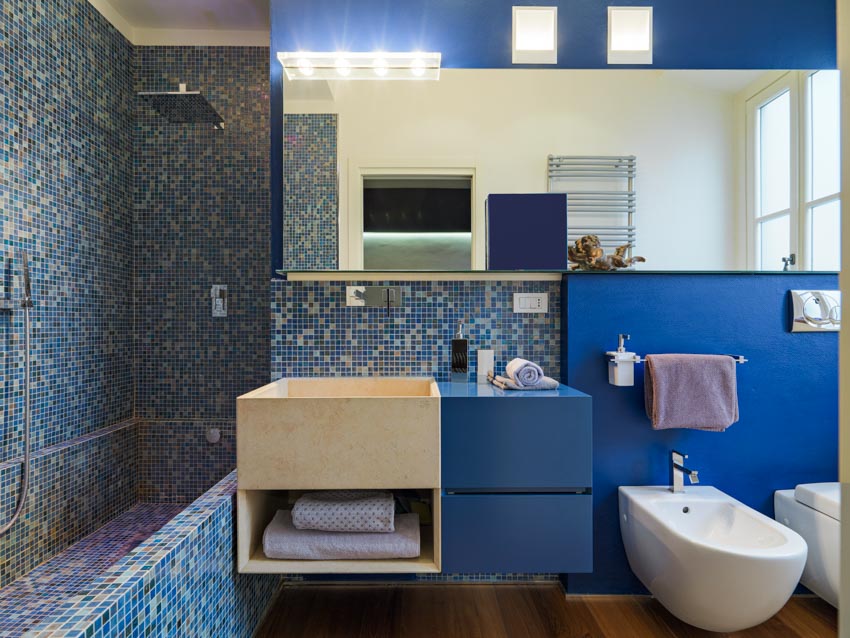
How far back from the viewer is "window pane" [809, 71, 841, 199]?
6.64 ft

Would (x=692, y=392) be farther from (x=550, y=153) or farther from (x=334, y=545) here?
(x=334, y=545)

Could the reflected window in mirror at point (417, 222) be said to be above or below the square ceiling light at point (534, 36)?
below

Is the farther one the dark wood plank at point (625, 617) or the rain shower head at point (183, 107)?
the rain shower head at point (183, 107)

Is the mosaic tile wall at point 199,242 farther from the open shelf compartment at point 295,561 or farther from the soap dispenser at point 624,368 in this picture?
the soap dispenser at point 624,368

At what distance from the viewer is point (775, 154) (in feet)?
6.72

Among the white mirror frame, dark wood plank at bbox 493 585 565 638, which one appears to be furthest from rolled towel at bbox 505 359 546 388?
dark wood plank at bbox 493 585 565 638

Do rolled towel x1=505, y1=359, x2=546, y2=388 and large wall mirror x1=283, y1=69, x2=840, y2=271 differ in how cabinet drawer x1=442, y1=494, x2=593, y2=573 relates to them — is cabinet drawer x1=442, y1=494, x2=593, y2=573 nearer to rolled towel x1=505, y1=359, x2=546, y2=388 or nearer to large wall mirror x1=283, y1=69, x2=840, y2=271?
rolled towel x1=505, y1=359, x2=546, y2=388

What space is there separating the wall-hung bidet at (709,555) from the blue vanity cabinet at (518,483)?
0.85ft

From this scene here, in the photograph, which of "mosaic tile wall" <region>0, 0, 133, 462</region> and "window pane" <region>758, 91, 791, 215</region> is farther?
"window pane" <region>758, 91, 791, 215</region>

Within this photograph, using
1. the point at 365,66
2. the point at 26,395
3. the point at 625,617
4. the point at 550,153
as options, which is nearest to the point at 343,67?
the point at 365,66

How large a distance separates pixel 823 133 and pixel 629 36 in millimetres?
943

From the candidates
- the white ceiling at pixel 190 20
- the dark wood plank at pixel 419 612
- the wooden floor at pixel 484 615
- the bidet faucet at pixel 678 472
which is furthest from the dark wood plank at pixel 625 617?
the white ceiling at pixel 190 20

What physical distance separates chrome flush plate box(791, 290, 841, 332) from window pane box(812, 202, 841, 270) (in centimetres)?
15

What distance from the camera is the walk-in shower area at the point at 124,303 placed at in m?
1.71
